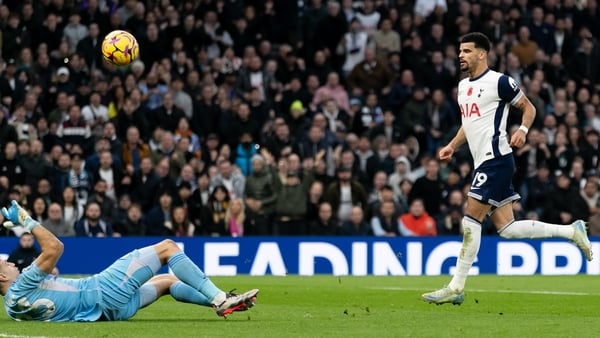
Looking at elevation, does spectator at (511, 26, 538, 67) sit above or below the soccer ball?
above

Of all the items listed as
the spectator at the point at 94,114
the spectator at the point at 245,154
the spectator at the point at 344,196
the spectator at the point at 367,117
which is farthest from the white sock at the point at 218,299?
the spectator at the point at 367,117

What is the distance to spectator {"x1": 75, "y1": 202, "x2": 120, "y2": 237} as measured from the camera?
72.6ft

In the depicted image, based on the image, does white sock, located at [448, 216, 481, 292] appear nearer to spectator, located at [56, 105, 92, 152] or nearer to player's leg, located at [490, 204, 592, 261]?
player's leg, located at [490, 204, 592, 261]

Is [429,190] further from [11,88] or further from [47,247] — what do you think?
[47,247]

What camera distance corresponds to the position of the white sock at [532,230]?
13172 mm

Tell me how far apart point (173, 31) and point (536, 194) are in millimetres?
7583

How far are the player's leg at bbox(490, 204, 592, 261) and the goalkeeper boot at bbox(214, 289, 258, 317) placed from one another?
9.61ft

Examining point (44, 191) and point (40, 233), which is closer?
point (40, 233)

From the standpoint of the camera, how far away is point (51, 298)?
1141 centimetres

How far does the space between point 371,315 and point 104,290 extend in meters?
2.60

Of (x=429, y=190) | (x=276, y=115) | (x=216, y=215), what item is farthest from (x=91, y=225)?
(x=429, y=190)

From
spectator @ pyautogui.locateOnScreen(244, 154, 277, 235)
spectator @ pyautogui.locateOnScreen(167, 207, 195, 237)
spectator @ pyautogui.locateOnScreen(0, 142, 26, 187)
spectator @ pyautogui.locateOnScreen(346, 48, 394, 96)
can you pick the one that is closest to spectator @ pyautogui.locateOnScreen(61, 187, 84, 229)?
spectator @ pyautogui.locateOnScreen(0, 142, 26, 187)

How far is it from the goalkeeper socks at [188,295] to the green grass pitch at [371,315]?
8.0 inches

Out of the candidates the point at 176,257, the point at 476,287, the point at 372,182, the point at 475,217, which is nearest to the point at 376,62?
the point at 372,182
